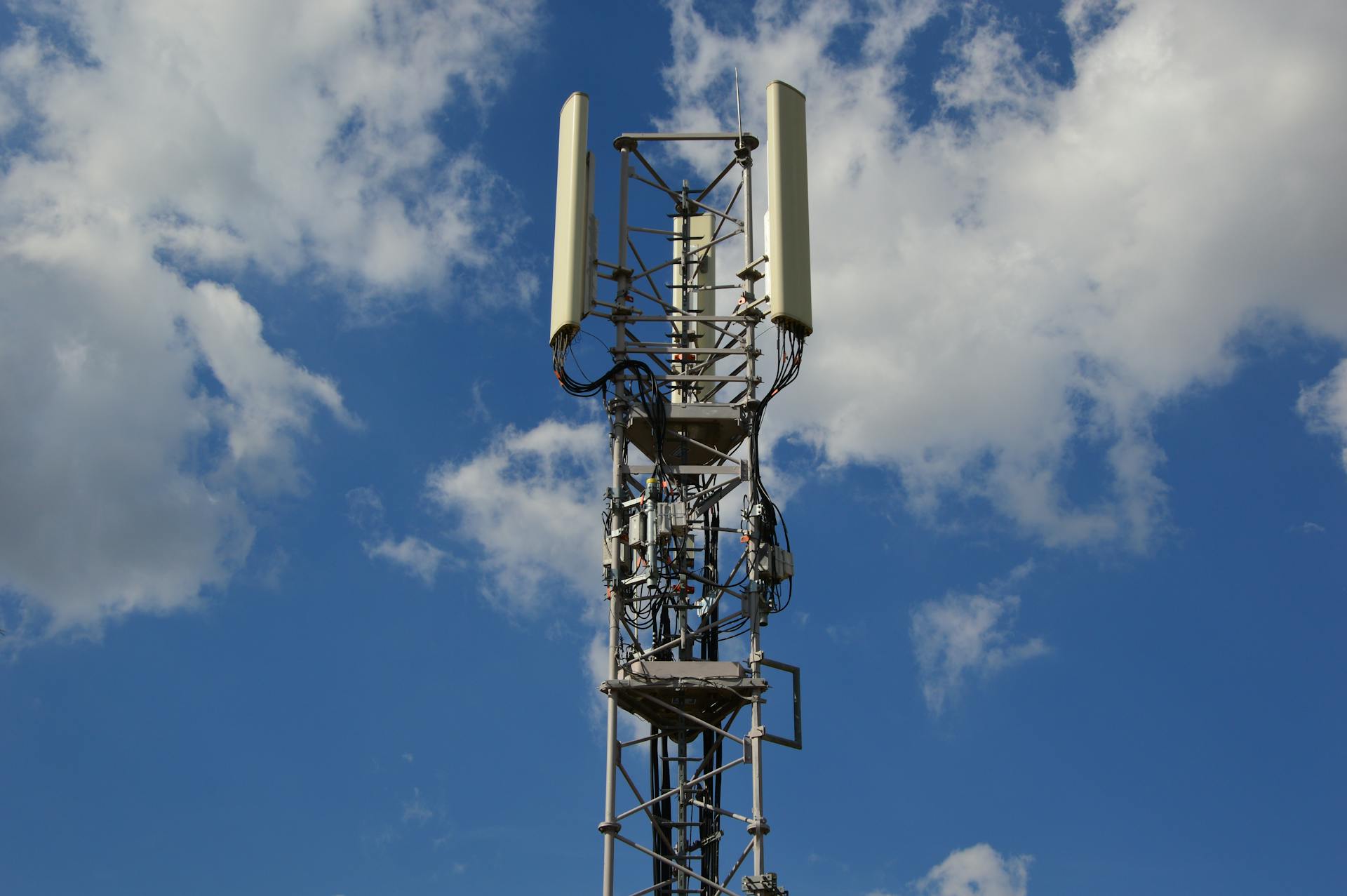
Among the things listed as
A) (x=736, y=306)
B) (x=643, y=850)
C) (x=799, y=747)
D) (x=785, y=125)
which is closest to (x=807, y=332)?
(x=736, y=306)

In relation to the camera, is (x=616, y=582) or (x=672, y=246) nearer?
(x=616, y=582)

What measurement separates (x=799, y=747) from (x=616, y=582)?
5.51 metres

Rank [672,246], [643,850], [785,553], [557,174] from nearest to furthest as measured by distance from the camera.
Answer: [643,850]
[785,553]
[557,174]
[672,246]

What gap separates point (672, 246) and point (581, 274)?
4.76 meters

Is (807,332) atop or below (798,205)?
below

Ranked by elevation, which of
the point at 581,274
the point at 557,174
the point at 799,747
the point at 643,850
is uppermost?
the point at 557,174

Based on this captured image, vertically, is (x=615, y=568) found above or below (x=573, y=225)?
below

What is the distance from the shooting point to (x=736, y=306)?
40.5 m

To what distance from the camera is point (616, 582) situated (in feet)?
121

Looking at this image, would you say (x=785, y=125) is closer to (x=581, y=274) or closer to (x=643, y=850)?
(x=581, y=274)

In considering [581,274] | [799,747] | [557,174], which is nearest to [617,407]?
[581,274]

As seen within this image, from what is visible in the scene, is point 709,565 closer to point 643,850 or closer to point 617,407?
point 617,407

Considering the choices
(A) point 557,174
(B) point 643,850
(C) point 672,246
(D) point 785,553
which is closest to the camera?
(B) point 643,850

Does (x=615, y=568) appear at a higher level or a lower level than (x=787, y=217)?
lower
